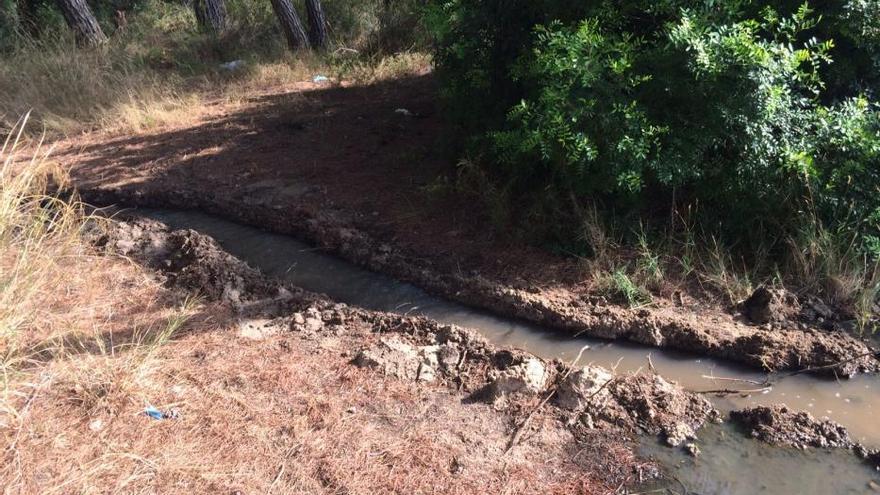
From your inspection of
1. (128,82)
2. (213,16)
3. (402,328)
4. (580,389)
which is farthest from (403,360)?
(213,16)

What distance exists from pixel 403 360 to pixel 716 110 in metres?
2.70

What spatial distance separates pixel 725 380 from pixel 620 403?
840mm

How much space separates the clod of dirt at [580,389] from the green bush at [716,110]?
1540 millimetres

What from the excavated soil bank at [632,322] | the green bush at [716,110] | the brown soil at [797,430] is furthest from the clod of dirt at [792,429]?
the green bush at [716,110]

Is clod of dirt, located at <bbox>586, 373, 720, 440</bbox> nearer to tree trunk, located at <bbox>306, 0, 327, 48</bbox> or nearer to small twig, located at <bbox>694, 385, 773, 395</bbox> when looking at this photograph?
small twig, located at <bbox>694, 385, 773, 395</bbox>

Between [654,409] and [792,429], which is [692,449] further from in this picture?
[792,429]

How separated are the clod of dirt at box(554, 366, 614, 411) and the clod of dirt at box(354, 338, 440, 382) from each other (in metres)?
0.76

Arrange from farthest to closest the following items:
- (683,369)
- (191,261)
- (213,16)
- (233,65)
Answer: (213,16) < (233,65) < (191,261) < (683,369)

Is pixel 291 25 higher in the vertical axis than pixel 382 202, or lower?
higher

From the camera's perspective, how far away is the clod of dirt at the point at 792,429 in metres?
3.57

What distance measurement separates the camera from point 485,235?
5727 mm

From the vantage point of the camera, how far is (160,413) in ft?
11.1

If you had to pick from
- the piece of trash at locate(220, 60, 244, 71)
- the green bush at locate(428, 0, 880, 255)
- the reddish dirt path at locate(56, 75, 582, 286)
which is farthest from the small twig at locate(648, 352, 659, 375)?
the piece of trash at locate(220, 60, 244, 71)

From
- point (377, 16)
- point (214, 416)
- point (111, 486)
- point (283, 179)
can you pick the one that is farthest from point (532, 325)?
point (377, 16)
